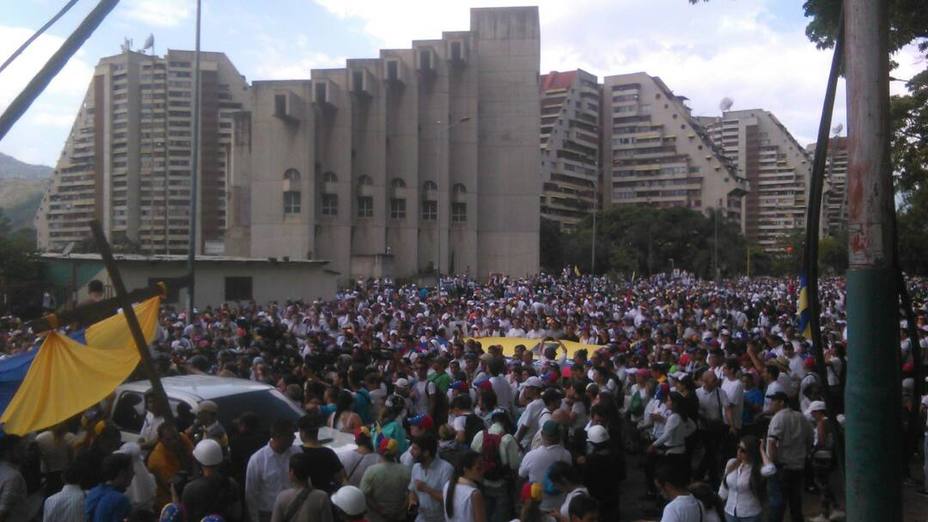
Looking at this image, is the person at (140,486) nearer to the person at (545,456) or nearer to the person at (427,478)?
the person at (427,478)

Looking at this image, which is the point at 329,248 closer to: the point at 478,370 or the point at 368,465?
the point at 478,370

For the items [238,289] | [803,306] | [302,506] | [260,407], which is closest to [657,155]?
[238,289]

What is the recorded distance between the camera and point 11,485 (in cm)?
552

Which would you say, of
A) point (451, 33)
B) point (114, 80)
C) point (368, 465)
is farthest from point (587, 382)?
point (114, 80)

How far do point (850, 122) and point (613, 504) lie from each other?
4.66 m

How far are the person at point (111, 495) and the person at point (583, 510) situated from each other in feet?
8.81

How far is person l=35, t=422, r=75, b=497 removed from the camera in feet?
22.0

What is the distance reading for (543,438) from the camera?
6.55 m

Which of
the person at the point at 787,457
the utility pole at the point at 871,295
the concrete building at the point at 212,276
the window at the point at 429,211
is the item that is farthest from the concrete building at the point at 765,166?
the utility pole at the point at 871,295

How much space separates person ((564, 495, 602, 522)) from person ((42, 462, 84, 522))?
9.75 feet

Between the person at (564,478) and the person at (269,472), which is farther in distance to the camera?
the person at (269,472)

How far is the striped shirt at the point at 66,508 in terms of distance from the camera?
16.5 feet

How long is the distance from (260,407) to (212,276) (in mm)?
23330

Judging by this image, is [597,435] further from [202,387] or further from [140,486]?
[202,387]
